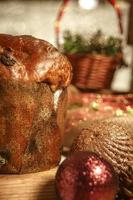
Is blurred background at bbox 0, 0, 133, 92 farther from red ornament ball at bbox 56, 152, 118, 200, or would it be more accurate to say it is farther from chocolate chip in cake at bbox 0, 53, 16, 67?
red ornament ball at bbox 56, 152, 118, 200

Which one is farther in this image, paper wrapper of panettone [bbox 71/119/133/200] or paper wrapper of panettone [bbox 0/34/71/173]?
paper wrapper of panettone [bbox 0/34/71/173]

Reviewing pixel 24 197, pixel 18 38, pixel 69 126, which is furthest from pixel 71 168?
pixel 69 126

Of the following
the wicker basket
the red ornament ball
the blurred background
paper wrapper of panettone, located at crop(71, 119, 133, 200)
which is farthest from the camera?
the blurred background

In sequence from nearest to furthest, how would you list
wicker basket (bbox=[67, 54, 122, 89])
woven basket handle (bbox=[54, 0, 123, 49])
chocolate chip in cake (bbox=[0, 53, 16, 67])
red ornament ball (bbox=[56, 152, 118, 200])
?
1. red ornament ball (bbox=[56, 152, 118, 200])
2. chocolate chip in cake (bbox=[0, 53, 16, 67])
3. woven basket handle (bbox=[54, 0, 123, 49])
4. wicker basket (bbox=[67, 54, 122, 89])

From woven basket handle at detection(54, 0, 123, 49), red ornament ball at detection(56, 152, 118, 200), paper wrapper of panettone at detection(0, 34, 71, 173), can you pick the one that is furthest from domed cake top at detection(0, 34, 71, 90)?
woven basket handle at detection(54, 0, 123, 49)

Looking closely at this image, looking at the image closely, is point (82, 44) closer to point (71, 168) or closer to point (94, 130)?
point (94, 130)

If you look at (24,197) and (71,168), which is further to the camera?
(24,197)
